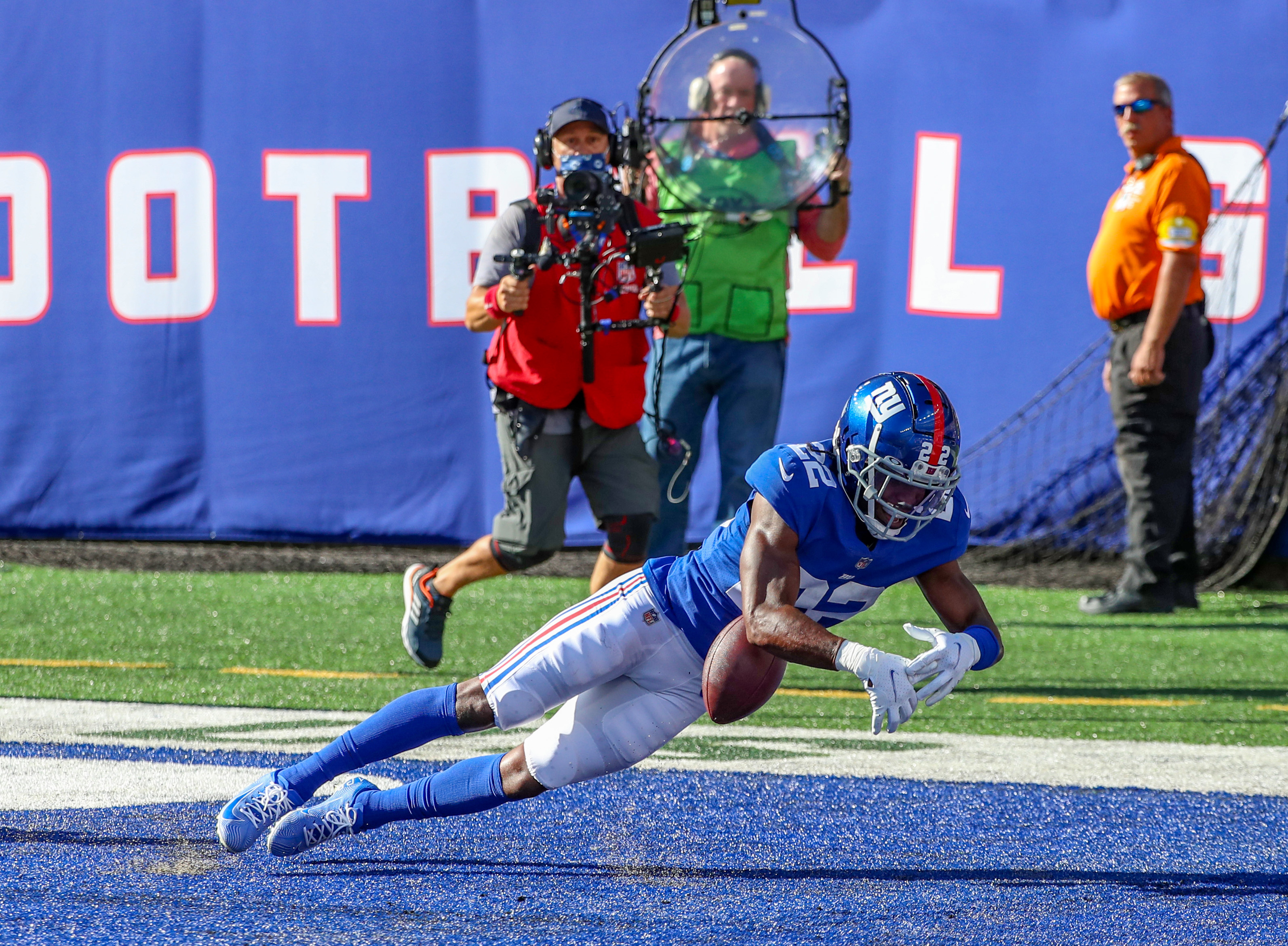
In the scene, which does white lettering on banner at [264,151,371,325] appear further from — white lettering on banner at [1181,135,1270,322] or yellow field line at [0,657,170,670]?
white lettering on banner at [1181,135,1270,322]

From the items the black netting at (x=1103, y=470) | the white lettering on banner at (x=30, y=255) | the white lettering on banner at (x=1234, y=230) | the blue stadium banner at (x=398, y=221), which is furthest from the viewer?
the white lettering on banner at (x=30, y=255)

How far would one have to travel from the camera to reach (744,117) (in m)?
5.75

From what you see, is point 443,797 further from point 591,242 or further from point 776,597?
point 591,242

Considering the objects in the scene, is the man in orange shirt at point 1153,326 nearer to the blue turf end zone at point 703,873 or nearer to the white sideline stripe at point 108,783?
the blue turf end zone at point 703,873

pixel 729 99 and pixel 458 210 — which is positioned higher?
pixel 729 99

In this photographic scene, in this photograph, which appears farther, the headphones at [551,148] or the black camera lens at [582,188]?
the headphones at [551,148]

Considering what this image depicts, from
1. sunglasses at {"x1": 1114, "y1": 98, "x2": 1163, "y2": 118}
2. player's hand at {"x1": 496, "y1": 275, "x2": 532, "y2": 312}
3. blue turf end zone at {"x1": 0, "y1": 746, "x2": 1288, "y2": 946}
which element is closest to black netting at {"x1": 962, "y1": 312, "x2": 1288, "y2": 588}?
sunglasses at {"x1": 1114, "y1": 98, "x2": 1163, "y2": 118}

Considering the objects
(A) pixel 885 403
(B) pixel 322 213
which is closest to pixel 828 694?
(A) pixel 885 403

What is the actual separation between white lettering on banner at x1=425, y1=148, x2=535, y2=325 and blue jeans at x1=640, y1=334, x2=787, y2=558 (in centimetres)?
281

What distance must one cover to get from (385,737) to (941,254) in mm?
5819

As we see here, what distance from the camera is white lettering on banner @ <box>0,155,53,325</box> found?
893 cm

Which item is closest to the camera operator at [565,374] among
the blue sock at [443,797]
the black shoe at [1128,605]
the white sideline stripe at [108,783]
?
the white sideline stripe at [108,783]

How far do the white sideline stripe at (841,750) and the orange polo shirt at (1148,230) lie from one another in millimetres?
2648

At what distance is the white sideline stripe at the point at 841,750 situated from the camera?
4.30m
